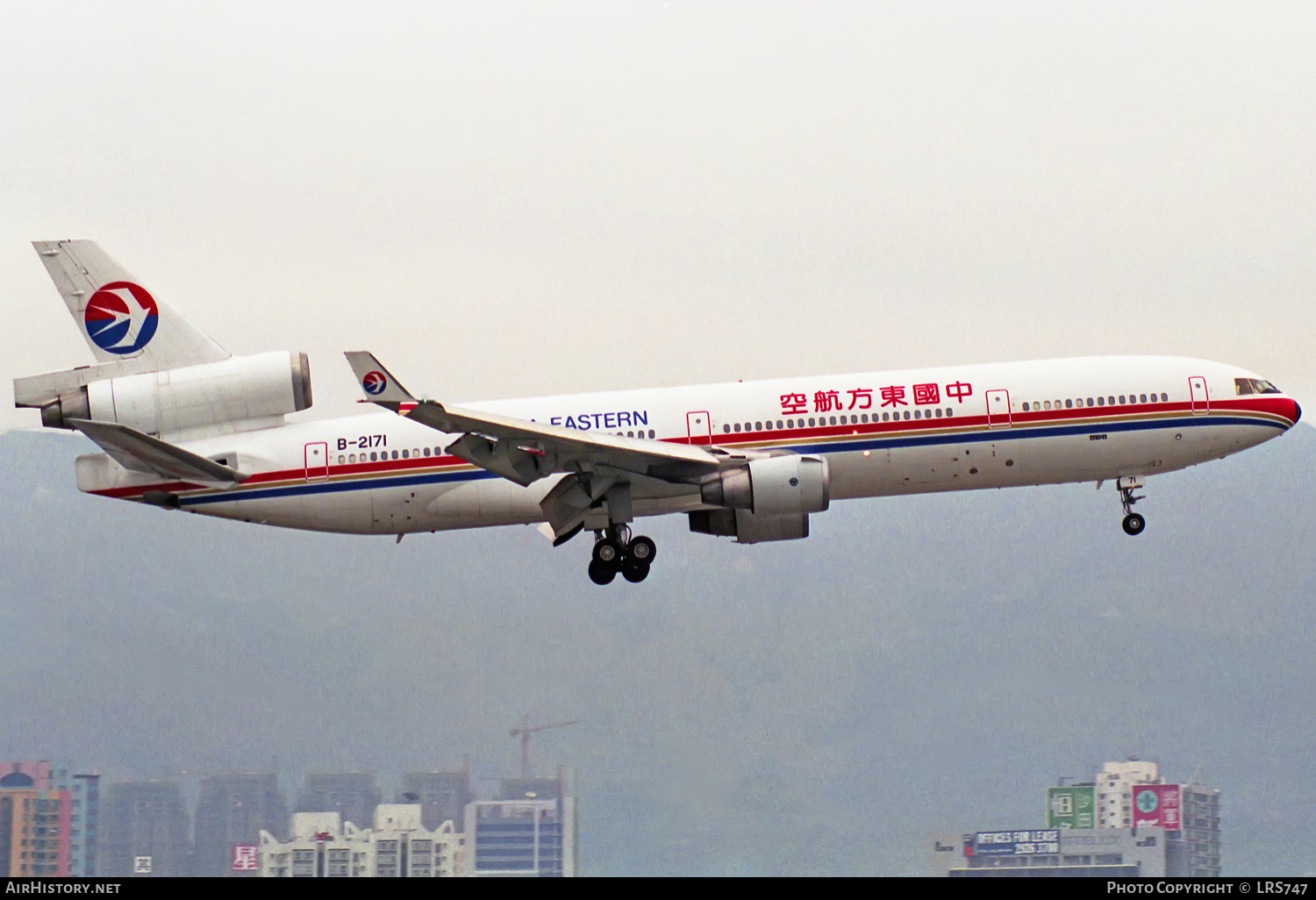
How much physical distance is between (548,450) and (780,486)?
6.76 metres

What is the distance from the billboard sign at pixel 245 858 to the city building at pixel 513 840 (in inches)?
937

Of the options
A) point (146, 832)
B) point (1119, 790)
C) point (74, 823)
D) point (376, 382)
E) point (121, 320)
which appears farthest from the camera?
point (146, 832)

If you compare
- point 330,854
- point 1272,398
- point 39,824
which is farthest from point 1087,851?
point 1272,398

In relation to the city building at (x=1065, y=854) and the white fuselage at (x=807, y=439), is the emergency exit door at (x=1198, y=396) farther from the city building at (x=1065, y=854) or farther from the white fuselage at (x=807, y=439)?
the city building at (x=1065, y=854)

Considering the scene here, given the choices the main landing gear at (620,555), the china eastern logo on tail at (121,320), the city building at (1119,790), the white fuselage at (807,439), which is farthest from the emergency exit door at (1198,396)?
the city building at (1119,790)

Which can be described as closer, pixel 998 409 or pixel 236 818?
pixel 998 409

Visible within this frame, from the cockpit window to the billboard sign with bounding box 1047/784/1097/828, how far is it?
133 metres

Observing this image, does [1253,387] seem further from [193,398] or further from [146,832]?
[146,832]

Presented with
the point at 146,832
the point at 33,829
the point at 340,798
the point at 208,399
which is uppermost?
the point at 208,399

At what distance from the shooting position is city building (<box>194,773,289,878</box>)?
186 meters

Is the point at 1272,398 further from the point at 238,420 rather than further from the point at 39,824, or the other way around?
the point at 39,824

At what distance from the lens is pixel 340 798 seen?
597ft

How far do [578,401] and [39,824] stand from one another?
154666 millimetres

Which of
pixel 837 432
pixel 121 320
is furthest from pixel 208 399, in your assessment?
pixel 837 432
